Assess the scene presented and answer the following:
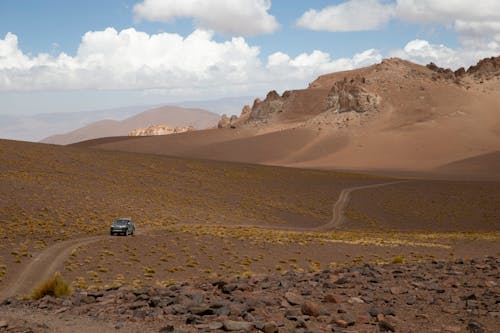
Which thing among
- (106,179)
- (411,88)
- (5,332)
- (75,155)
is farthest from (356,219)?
(411,88)

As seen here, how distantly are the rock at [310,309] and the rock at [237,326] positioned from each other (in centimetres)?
144

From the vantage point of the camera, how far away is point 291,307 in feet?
39.2

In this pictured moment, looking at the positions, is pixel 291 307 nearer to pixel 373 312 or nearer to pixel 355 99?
pixel 373 312

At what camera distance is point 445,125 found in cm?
12306

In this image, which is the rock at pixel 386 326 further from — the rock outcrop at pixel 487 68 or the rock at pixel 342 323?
the rock outcrop at pixel 487 68

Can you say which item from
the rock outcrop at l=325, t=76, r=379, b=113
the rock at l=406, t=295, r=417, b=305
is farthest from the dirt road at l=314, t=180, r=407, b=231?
the rock outcrop at l=325, t=76, r=379, b=113

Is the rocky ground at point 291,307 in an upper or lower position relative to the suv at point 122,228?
upper

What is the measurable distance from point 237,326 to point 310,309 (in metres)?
1.80

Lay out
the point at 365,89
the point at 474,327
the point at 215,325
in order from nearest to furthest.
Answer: the point at 474,327 → the point at 215,325 → the point at 365,89

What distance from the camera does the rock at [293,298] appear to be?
1224 centimetres

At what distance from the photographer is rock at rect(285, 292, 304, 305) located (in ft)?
40.2

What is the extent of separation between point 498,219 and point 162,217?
33.0 metres

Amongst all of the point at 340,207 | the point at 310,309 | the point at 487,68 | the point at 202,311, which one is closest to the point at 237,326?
the point at 202,311

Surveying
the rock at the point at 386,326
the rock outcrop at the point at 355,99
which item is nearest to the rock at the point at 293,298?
the rock at the point at 386,326
